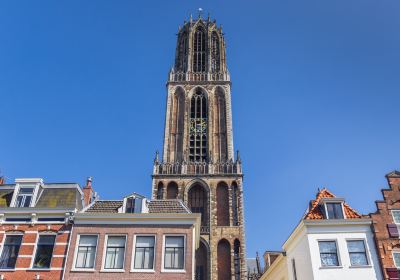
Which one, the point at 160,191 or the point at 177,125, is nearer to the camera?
the point at 160,191

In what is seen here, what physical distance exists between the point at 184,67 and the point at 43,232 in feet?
128

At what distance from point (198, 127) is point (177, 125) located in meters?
2.69

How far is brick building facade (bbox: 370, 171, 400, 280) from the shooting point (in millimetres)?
20250

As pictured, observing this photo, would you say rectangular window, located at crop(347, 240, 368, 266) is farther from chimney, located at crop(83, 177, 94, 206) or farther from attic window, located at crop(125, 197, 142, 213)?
chimney, located at crop(83, 177, 94, 206)

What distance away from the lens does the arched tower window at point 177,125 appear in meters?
48.3

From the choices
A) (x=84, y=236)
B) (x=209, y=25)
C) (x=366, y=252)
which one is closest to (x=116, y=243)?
(x=84, y=236)

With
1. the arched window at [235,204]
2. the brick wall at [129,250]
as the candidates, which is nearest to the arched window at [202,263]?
the arched window at [235,204]

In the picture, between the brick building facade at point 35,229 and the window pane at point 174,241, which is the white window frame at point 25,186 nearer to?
the brick building facade at point 35,229

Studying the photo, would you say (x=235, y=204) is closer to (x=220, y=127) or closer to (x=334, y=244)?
(x=220, y=127)

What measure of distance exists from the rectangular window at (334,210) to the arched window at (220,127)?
25.3 meters

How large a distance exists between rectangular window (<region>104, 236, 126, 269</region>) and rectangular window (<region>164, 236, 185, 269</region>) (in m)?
2.29

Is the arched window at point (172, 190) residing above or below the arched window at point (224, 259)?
above

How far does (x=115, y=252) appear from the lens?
20891 mm

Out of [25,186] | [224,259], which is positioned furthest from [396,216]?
[224,259]
